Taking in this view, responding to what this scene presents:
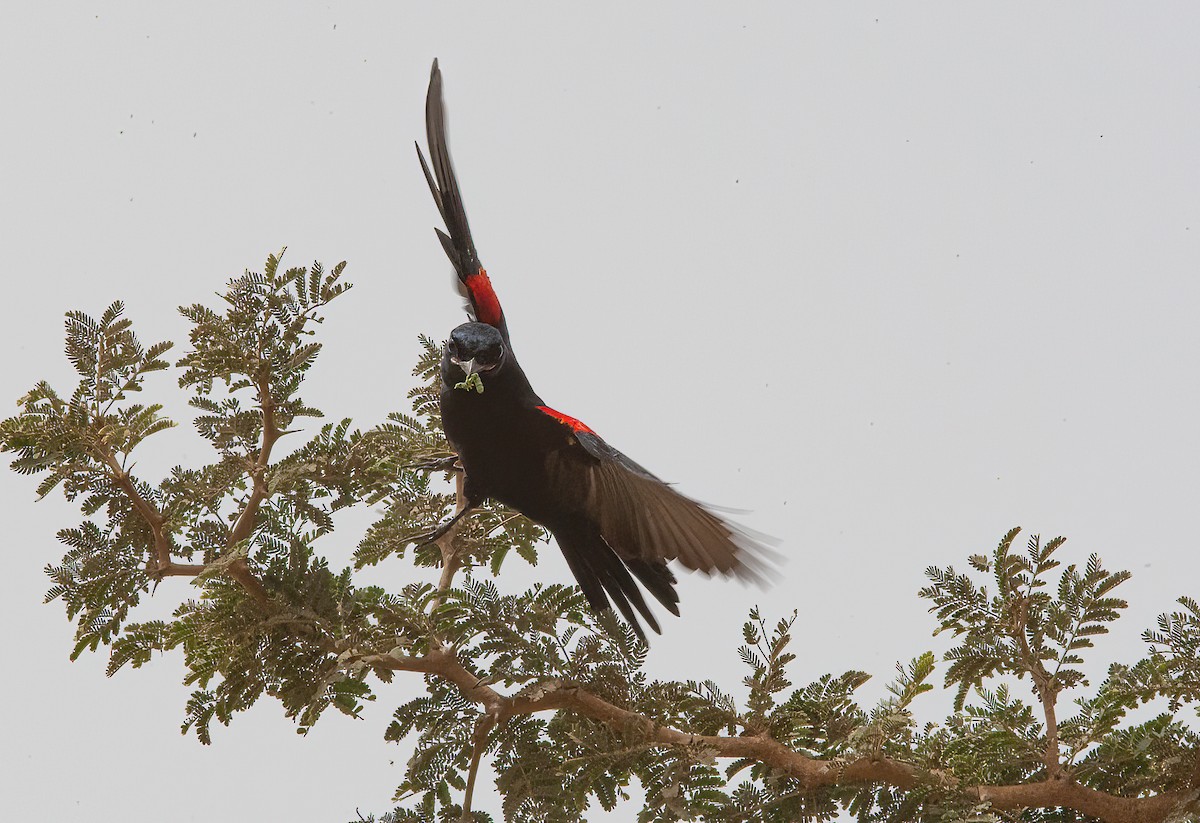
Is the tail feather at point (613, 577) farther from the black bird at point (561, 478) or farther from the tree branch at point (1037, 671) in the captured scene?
the tree branch at point (1037, 671)

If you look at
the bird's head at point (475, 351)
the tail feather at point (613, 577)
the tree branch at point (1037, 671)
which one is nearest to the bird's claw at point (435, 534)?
the tail feather at point (613, 577)

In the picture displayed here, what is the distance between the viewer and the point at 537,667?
2.41 meters

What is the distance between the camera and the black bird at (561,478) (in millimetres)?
2494

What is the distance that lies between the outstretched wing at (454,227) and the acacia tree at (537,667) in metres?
0.41

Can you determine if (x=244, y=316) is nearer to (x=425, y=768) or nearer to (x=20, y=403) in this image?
(x=20, y=403)

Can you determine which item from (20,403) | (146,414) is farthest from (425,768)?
(20,403)

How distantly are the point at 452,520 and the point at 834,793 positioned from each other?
1.08 m

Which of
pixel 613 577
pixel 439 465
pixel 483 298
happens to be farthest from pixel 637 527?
pixel 483 298

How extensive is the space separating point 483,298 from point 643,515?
734 millimetres

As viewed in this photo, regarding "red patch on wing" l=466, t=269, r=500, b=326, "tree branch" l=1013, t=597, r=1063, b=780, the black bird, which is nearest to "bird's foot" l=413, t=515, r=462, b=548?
the black bird

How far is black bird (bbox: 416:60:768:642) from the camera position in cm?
249

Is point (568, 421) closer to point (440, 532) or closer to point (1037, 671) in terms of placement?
point (440, 532)

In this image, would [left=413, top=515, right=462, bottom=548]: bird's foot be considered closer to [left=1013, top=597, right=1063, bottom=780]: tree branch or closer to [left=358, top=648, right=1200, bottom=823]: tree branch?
[left=358, top=648, right=1200, bottom=823]: tree branch

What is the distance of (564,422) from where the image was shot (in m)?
2.58
